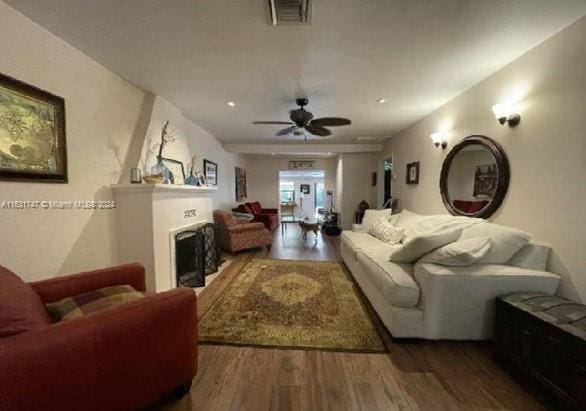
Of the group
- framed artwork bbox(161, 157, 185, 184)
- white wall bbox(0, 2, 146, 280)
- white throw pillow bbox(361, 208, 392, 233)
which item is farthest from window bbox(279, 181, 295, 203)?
white wall bbox(0, 2, 146, 280)

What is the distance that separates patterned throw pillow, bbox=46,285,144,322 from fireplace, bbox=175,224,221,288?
1.54 m

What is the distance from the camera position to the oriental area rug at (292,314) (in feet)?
6.82

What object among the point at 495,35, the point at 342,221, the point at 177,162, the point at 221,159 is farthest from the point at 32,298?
the point at 342,221

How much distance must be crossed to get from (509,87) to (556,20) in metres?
0.65

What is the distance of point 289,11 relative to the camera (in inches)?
64.1

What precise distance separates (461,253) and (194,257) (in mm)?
3142

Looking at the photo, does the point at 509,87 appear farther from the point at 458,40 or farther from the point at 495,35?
the point at 458,40

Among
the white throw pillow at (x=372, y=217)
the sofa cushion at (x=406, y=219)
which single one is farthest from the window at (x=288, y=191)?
the sofa cushion at (x=406, y=219)

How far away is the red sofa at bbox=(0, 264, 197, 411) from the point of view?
96 cm

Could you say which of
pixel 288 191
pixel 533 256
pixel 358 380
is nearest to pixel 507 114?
pixel 533 256

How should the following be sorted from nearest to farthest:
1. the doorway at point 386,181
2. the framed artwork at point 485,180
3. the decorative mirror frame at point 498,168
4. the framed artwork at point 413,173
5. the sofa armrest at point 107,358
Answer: the sofa armrest at point 107,358 → the decorative mirror frame at point 498,168 → the framed artwork at point 485,180 → the framed artwork at point 413,173 → the doorway at point 386,181

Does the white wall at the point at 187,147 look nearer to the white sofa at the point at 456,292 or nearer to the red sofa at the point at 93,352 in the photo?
the red sofa at the point at 93,352

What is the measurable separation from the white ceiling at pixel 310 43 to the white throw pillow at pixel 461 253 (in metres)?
1.66

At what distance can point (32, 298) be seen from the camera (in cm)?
128
